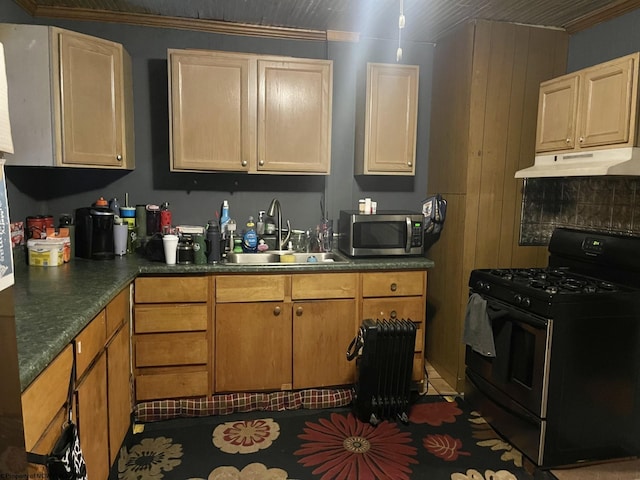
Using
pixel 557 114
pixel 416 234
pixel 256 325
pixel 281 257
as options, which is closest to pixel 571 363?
pixel 416 234

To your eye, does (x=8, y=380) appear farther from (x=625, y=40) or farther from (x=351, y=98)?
(x=625, y=40)

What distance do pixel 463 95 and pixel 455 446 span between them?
215cm

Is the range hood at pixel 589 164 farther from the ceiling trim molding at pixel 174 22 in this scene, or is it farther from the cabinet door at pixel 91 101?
the cabinet door at pixel 91 101

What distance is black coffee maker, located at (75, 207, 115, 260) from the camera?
105 inches

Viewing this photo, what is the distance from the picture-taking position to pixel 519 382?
2.30 metres

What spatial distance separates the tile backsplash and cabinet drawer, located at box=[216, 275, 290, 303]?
1.68 m

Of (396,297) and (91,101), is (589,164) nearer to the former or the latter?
(396,297)

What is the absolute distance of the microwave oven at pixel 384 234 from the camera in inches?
117

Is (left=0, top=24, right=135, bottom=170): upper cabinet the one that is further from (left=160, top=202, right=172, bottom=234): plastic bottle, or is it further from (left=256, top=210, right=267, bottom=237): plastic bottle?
(left=256, top=210, right=267, bottom=237): plastic bottle

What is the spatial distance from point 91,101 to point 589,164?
2.75 meters

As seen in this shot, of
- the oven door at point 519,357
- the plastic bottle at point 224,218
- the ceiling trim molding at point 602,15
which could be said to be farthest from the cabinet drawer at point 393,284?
the ceiling trim molding at point 602,15

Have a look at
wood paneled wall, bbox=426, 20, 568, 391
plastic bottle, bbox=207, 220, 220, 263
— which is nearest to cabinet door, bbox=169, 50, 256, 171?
plastic bottle, bbox=207, 220, 220, 263

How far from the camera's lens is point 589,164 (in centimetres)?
232

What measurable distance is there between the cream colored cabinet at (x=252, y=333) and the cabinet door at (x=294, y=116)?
782 mm
